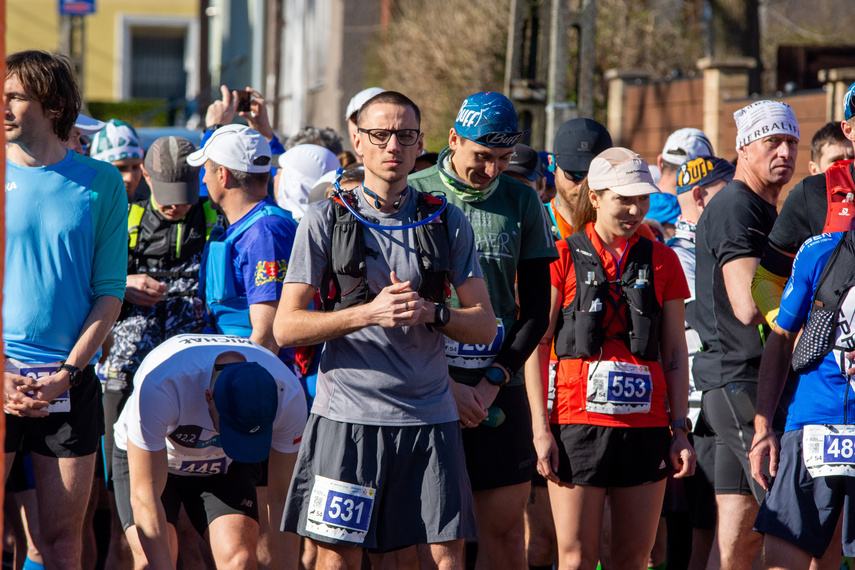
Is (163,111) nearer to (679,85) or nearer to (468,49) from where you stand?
(468,49)

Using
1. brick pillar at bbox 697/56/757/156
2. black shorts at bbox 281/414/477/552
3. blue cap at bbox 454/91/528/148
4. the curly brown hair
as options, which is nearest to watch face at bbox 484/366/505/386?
black shorts at bbox 281/414/477/552

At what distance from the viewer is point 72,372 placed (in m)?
3.94

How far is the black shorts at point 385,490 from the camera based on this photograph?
3.49m

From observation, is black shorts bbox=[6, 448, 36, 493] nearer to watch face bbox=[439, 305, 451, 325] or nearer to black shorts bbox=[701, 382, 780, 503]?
watch face bbox=[439, 305, 451, 325]

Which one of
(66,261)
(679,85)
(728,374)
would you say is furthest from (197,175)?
(679,85)

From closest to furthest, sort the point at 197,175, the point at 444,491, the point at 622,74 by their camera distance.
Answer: the point at 444,491
the point at 197,175
the point at 622,74

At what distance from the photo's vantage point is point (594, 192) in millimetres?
4613

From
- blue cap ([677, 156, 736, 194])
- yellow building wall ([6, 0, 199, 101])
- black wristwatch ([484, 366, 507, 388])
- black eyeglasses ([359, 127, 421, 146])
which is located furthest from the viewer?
yellow building wall ([6, 0, 199, 101])

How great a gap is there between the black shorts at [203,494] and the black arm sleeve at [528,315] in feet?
3.73

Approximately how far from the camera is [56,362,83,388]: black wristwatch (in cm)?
392

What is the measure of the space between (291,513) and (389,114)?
1.37 m

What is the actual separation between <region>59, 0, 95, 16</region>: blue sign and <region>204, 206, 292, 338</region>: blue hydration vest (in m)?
25.4

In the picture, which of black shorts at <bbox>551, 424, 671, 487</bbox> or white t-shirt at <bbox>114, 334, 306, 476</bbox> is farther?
black shorts at <bbox>551, 424, 671, 487</bbox>

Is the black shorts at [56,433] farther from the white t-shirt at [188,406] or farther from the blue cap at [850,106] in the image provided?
the blue cap at [850,106]
